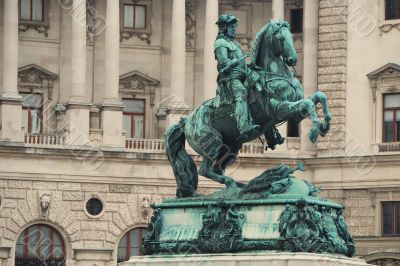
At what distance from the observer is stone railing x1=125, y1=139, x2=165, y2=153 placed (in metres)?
71.9

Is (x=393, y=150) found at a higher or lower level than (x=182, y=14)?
lower

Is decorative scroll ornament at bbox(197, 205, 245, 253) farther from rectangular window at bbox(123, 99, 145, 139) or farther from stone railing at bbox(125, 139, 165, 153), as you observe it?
rectangular window at bbox(123, 99, 145, 139)

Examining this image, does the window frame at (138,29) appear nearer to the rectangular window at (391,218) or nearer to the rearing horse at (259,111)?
the rectangular window at (391,218)

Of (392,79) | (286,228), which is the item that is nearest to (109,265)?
(392,79)

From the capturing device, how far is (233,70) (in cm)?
2930

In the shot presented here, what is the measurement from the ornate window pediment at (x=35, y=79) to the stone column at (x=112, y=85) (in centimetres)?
254

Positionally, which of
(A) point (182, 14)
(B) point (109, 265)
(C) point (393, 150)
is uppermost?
(A) point (182, 14)

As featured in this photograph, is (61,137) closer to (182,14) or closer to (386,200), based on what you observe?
(182,14)

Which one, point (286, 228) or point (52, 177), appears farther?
point (52, 177)

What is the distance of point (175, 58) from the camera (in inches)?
2876

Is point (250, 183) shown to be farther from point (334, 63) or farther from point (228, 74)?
point (334, 63)

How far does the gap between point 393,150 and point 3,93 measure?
15.5 m

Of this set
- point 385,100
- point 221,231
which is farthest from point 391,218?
point 221,231

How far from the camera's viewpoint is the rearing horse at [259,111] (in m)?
28.7
